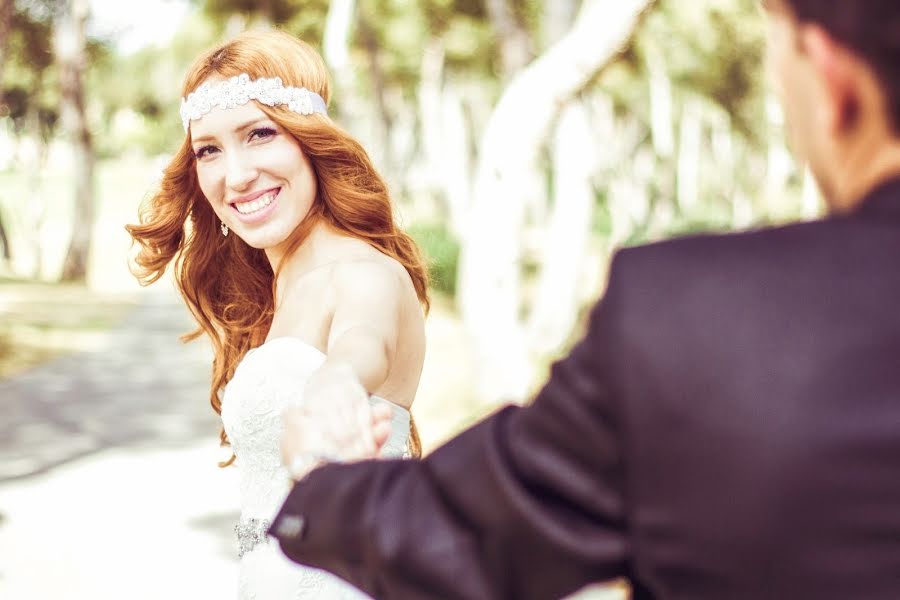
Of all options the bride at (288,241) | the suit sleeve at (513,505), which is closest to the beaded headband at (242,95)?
the bride at (288,241)

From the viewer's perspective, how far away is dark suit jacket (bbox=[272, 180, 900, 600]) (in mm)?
1046

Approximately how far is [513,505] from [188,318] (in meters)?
17.4

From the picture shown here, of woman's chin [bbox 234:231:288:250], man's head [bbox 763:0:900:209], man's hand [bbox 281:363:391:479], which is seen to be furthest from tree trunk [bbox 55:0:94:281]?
man's head [bbox 763:0:900:209]

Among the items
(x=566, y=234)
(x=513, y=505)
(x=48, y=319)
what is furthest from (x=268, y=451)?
(x=48, y=319)

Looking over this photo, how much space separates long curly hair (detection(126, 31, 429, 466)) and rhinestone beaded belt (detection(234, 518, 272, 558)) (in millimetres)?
343

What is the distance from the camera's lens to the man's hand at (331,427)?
1528mm

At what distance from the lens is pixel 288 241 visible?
276cm

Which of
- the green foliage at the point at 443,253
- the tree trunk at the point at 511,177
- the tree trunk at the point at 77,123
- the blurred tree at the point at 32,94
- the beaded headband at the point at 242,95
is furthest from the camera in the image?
the blurred tree at the point at 32,94

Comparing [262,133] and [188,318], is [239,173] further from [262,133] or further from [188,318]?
[188,318]

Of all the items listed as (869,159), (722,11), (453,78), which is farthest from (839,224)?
(453,78)

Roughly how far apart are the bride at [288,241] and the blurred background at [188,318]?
856 mm

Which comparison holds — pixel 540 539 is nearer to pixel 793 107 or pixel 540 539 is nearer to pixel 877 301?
pixel 877 301

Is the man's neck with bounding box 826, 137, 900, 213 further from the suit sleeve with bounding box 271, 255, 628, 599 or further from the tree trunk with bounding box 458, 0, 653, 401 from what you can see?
the tree trunk with bounding box 458, 0, 653, 401

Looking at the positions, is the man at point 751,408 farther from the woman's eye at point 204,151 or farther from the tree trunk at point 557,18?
the tree trunk at point 557,18
